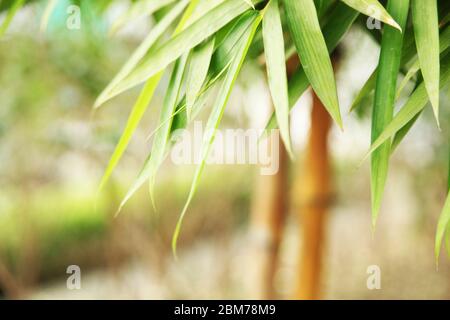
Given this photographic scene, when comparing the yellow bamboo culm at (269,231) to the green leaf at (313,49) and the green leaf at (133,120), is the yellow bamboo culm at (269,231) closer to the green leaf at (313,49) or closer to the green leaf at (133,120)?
the green leaf at (133,120)

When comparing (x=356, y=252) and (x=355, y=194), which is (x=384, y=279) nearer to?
(x=356, y=252)

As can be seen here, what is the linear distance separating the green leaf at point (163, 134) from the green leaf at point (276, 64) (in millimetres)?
146

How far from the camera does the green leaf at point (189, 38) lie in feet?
2.53

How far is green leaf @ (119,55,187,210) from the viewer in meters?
0.78

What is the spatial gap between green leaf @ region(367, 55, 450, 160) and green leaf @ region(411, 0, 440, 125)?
0.18 ft

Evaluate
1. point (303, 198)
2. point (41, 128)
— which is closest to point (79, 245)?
point (41, 128)

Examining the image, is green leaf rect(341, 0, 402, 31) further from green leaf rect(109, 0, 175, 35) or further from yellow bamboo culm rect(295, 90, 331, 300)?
A: yellow bamboo culm rect(295, 90, 331, 300)

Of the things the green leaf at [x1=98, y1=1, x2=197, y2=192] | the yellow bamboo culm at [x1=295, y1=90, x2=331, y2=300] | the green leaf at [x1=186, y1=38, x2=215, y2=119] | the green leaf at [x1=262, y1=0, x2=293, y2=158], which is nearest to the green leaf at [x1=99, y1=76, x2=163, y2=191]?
the green leaf at [x1=98, y1=1, x2=197, y2=192]

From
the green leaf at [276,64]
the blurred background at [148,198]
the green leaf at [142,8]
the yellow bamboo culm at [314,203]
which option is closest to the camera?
the green leaf at [276,64]

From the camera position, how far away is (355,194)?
173 inches

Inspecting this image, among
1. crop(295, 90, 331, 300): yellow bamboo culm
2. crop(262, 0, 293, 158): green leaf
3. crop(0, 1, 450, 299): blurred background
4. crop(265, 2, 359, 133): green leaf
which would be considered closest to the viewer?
crop(262, 0, 293, 158): green leaf

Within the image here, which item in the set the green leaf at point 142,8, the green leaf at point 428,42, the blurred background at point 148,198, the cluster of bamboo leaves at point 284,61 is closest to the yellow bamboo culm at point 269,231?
the blurred background at point 148,198

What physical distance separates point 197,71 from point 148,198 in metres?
2.65
